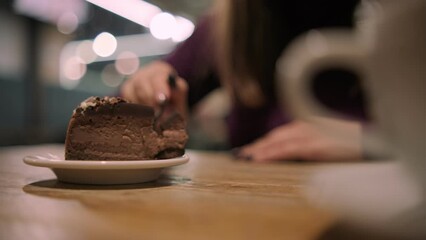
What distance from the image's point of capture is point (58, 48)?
4512mm

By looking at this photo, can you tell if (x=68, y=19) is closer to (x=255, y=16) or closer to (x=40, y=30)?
(x=40, y=30)

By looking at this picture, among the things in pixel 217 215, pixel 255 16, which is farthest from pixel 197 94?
pixel 217 215

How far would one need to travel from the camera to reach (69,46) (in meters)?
4.70

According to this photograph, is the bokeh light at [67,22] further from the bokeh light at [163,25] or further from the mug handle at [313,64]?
the mug handle at [313,64]

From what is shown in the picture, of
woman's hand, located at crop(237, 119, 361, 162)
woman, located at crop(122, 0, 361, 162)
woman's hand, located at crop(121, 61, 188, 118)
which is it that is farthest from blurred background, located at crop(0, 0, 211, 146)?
woman's hand, located at crop(237, 119, 361, 162)

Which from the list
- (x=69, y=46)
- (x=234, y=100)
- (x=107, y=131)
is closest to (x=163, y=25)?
(x=69, y=46)

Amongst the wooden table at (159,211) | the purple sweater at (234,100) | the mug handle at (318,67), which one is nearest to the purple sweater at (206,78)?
the purple sweater at (234,100)

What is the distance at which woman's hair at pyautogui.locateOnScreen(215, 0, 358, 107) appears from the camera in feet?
3.50

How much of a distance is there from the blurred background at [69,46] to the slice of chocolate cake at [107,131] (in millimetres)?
3157

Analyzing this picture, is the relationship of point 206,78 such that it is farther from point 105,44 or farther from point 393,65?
point 105,44

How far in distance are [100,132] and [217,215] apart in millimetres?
163

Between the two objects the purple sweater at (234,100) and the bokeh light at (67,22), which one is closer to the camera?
the purple sweater at (234,100)

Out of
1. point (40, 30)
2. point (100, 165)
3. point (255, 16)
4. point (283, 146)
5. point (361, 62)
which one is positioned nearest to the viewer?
point (361, 62)

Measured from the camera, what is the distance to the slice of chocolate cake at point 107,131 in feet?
1.25
